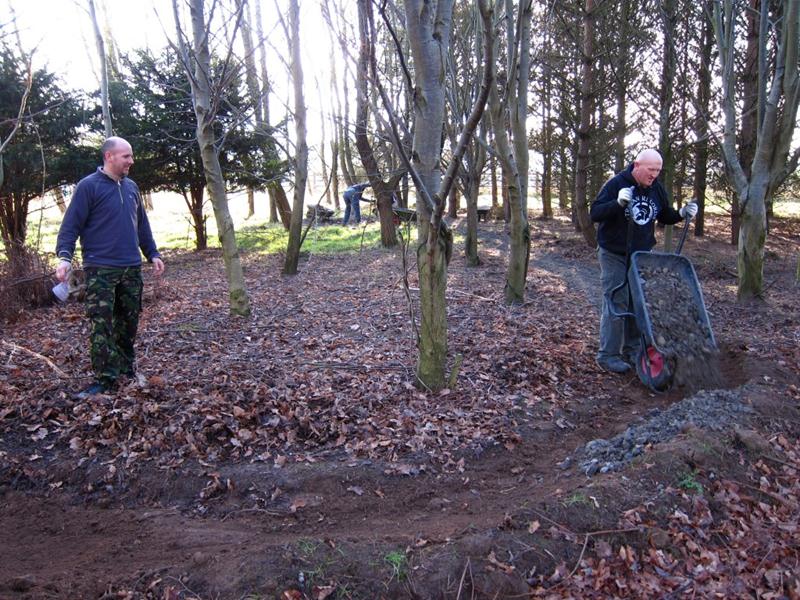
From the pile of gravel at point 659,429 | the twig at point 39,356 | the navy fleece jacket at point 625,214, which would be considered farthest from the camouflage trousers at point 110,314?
the navy fleece jacket at point 625,214

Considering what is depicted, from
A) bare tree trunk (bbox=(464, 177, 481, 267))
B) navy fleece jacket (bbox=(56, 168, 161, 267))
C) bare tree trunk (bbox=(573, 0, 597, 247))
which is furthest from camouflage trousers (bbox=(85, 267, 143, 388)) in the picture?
bare tree trunk (bbox=(573, 0, 597, 247))

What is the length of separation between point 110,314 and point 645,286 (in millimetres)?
4684

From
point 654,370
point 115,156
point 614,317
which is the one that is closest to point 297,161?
point 115,156

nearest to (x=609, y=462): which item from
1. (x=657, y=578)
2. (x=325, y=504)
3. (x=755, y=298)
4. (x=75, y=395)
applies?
(x=657, y=578)

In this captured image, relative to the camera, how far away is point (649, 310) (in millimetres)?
5043

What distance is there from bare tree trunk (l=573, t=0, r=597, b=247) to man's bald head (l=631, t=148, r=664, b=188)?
826 centimetres

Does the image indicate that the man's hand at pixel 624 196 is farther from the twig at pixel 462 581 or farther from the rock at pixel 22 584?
the rock at pixel 22 584

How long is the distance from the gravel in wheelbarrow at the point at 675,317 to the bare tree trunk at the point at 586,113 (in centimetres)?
817

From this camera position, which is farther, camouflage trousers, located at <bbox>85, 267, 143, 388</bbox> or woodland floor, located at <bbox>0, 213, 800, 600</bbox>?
camouflage trousers, located at <bbox>85, 267, 143, 388</bbox>

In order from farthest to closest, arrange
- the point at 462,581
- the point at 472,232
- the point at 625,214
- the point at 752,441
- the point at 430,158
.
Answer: the point at 472,232 → the point at 625,214 → the point at 430,158 → the point at 752,441 → the point at 462,581

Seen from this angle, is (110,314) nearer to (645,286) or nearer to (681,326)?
(645,286)

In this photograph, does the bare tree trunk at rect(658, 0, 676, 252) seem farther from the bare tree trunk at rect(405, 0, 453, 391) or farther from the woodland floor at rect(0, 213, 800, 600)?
the bare tree trunk at rect(405, 0, 453, 391)

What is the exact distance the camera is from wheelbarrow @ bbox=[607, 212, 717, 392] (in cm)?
487

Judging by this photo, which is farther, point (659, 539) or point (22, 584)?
point (659, 539)
